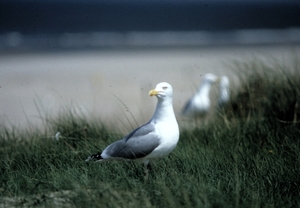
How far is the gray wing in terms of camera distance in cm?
438

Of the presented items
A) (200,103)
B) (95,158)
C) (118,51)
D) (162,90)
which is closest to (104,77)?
(118,51)

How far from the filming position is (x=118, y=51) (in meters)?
18.2

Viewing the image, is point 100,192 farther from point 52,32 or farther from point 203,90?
point 52,32

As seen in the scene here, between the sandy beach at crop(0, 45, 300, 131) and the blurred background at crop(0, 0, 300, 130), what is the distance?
3 centimetres

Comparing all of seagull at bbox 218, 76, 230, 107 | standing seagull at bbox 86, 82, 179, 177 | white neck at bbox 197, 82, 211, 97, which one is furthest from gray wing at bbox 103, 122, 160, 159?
white neck at bbox 197, 82, 211, 97

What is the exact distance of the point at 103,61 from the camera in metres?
16.2

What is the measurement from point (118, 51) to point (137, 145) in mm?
13924

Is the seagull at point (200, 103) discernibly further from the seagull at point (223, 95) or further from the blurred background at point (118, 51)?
the seagull at point (223, 95)

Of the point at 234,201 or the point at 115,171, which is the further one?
the point at 115,171

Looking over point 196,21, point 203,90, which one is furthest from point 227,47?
point 203,90

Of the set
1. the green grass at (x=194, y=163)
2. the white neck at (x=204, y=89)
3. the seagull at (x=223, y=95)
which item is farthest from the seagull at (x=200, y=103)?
the green grass at (x=194, y=163)

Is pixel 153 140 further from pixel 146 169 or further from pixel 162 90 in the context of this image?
pixel 162 90

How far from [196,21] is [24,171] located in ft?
73.1

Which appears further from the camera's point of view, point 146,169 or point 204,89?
point 204,89
